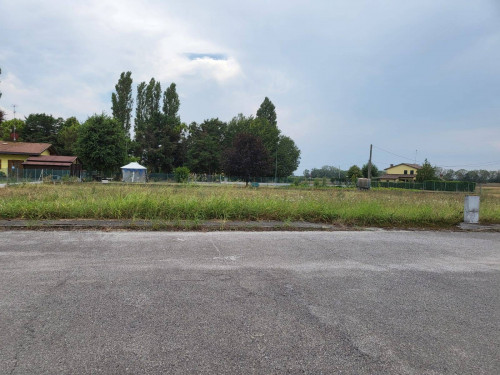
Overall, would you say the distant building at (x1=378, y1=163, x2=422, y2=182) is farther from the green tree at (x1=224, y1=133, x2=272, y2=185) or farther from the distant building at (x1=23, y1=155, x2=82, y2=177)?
the distant building at (x1=23, y1=155, x2=82, y2=177)

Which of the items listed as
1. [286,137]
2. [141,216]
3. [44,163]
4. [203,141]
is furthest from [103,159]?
[286,137]

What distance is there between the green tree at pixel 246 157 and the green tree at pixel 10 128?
160 feet

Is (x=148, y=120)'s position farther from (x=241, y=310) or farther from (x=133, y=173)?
(x=241, y=310)

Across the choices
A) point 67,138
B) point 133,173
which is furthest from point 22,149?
point 67,138

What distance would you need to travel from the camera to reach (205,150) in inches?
2692

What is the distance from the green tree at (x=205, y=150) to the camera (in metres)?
67.8

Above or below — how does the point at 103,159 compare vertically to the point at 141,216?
above

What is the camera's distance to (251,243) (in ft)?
18.0

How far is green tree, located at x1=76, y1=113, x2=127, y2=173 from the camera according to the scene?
40.5 m

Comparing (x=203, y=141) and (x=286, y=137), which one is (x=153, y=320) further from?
(x=286, y=137)

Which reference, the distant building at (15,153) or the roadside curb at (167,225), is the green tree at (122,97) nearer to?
the distant building at (15,153)

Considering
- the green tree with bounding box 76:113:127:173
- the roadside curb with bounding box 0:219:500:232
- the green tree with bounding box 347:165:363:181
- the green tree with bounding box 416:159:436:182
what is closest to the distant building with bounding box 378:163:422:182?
the green tree with bounding box 347:165:363:181

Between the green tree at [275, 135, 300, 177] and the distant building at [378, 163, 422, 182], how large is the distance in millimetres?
29094

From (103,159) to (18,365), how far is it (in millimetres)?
43895
